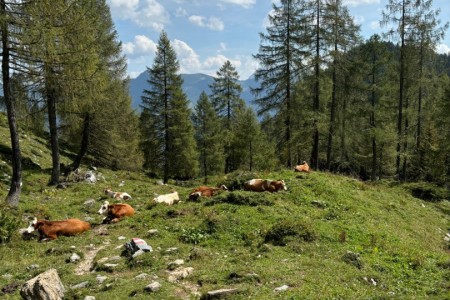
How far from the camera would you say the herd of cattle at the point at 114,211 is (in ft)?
39.5

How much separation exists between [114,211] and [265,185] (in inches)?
228

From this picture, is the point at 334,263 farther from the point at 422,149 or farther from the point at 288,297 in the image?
the point at 422,149

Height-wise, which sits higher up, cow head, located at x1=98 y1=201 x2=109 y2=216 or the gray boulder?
cow head, located at x1=98 y1=201 x2=109 y2=216

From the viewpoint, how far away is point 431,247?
13.0 metres

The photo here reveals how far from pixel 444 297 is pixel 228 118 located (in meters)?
44.2

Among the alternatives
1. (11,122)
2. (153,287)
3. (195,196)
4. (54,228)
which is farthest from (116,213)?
(153,287)

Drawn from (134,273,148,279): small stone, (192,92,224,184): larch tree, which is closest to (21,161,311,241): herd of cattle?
(134,273,148,279): small stone

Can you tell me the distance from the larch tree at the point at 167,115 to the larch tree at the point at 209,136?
6.29m

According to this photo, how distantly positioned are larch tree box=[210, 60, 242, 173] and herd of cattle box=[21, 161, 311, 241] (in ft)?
103

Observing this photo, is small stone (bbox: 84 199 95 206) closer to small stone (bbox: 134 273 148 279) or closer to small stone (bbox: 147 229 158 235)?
A: small stone (bbox: 147 229 158 235)

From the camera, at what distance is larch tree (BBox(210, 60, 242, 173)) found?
4900cm

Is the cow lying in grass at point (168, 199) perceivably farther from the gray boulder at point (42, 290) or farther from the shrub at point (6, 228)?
the gray boulder at point (42, 290)

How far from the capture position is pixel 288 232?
1101 cm

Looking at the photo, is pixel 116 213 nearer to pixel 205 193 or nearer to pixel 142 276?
pixel 205 193
